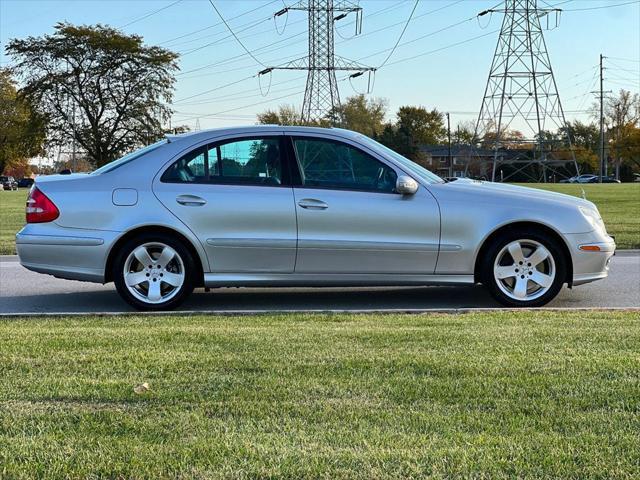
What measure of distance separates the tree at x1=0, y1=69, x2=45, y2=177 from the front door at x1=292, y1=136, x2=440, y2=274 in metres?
54.5

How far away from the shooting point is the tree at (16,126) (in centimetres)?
5612

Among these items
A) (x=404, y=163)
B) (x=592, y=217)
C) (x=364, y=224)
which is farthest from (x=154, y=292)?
(x=592, y=217)

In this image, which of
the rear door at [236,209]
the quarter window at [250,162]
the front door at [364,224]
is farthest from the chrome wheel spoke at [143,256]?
the front door at [364,224]

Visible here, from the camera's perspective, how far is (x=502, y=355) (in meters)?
4.15

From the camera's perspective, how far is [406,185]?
251 inches

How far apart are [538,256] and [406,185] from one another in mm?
1368

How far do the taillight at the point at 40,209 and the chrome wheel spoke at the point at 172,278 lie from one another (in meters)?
1.08

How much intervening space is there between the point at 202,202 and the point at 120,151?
5292 centimetres

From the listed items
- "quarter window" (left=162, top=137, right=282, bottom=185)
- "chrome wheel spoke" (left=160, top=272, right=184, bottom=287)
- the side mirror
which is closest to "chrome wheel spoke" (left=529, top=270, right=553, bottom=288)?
the side mirror

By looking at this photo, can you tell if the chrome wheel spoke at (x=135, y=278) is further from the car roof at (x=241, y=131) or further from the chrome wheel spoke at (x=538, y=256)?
the chrome wheel spoke at (x=538, y=256)

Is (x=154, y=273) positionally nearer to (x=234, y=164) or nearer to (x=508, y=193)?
(x=234, y=164)

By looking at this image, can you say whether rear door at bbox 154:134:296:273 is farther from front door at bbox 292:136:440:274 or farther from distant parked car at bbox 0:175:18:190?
distant parked car at bbox 0:175:18:190

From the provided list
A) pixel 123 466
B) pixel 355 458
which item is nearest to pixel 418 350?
pixel 355 458

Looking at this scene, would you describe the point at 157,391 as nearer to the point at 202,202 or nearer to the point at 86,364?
the point at 86,364
